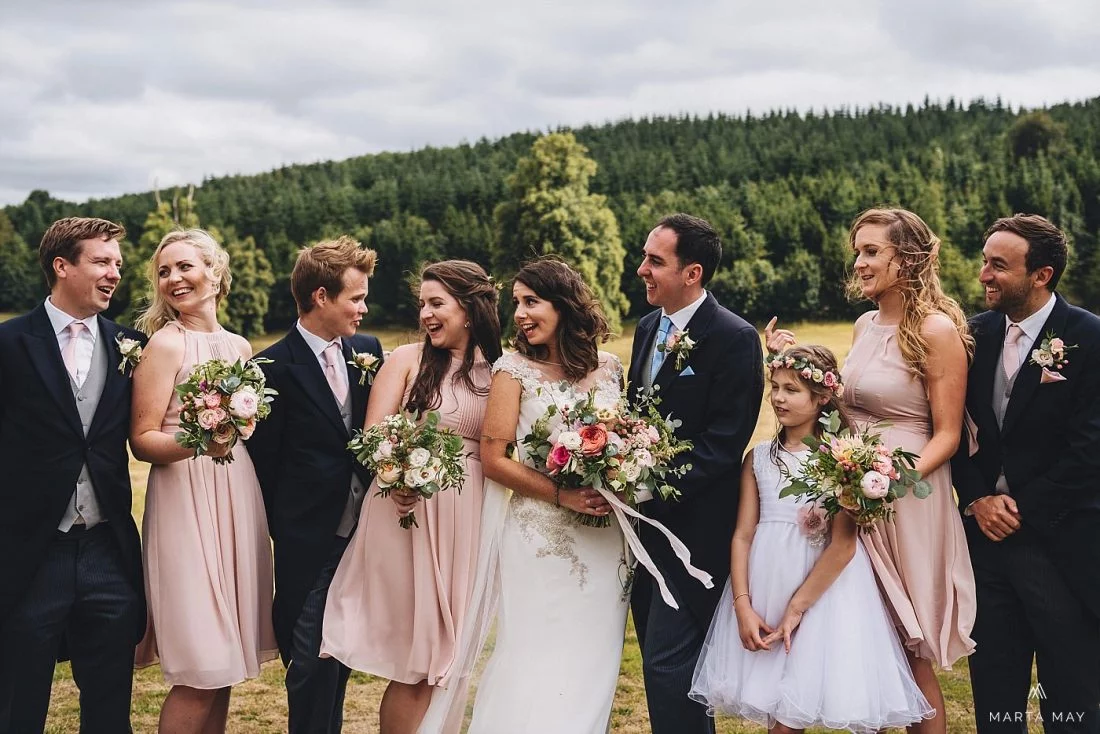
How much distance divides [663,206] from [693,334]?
61789 mm

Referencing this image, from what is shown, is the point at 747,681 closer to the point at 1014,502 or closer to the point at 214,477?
the point at 1014,502

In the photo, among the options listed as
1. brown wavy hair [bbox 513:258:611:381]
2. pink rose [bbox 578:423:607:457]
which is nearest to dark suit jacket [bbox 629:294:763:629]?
brown wavy hair [bbox 513:258:611:381]

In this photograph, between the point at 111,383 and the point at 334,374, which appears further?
the point at 334,374

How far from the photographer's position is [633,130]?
111 meters

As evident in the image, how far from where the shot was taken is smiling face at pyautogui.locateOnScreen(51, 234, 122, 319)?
552 cm

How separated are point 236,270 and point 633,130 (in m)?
63.7

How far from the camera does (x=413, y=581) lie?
580cm

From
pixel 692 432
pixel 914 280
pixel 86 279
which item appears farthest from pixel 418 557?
pixel 914 280

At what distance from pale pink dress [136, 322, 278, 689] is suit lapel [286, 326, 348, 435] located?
385 mm

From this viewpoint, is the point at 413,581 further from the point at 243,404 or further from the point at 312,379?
the point at 243,404

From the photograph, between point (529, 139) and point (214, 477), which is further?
point (529, 139)

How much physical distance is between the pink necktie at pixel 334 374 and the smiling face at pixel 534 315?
1168 mm

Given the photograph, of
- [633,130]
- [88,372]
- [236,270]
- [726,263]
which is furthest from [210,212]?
[88,372]

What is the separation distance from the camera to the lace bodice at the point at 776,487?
5.56 metres
